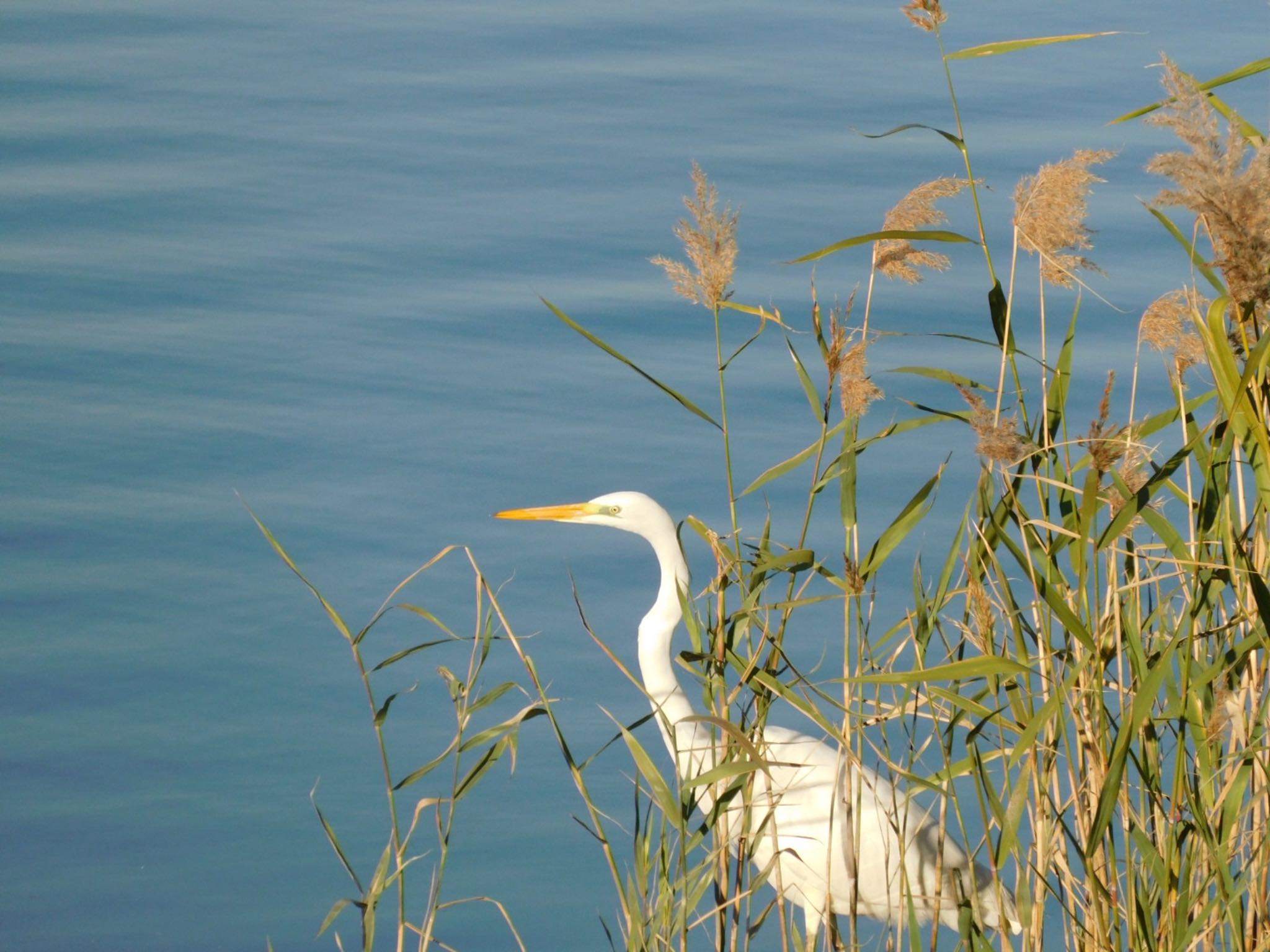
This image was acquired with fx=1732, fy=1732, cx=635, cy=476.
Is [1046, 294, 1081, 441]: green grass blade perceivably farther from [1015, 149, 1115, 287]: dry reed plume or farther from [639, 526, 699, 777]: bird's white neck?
[639, 526, 699, 777]: bird's white neck

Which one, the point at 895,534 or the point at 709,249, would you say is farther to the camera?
the point at 895,534

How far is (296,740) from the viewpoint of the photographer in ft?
12.2

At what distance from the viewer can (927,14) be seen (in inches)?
76.5

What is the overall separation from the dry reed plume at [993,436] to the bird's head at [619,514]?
136cm

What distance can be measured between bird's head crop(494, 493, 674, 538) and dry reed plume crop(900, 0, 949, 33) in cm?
130

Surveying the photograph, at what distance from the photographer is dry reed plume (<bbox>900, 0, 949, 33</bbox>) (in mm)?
1911

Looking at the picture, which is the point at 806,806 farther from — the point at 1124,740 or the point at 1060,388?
the point at 1124,740

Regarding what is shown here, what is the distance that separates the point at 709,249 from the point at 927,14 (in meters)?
0.37

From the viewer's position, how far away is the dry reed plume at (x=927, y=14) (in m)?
1.91

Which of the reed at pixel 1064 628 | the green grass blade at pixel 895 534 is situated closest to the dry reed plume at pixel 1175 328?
the reed at pixel 1064 628

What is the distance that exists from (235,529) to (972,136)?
11.9ft

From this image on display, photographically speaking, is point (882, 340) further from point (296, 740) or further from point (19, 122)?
point (19, 122)

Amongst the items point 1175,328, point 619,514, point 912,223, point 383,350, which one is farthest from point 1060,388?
point 383,350

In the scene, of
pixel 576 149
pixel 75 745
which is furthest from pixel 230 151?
pixel 75 745
